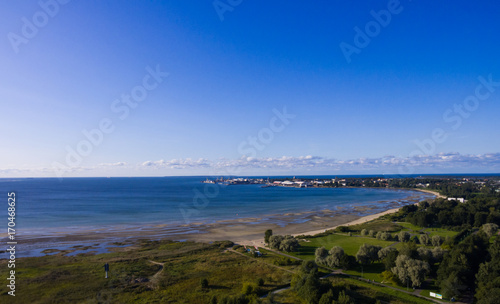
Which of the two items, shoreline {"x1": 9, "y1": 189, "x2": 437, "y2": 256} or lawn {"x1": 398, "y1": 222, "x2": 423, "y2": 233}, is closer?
shoreline {"x1": 9, "y1": 189, "x2": 437, "y2": 256}

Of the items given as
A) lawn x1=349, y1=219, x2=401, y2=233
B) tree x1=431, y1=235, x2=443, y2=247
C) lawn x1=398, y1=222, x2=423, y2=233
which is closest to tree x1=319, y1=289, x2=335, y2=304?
tree x1=431, y1=235, x2=443, y2=247

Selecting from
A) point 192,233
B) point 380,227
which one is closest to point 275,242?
point 192,233

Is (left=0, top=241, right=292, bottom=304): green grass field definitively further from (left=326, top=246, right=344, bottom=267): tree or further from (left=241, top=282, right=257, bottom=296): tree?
(left=326, top=246, right=344, bottom=267): tree

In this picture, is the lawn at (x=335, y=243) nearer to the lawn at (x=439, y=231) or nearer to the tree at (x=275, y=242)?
the tree at (x=275, y=242)

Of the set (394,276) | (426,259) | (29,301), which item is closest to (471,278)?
(426,259)

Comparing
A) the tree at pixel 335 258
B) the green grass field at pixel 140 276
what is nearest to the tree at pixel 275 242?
the green grass field at pixel 140 276

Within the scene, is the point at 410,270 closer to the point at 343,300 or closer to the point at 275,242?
the point at 343,300

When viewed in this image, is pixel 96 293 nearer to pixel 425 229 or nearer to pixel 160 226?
pixel 160 226
